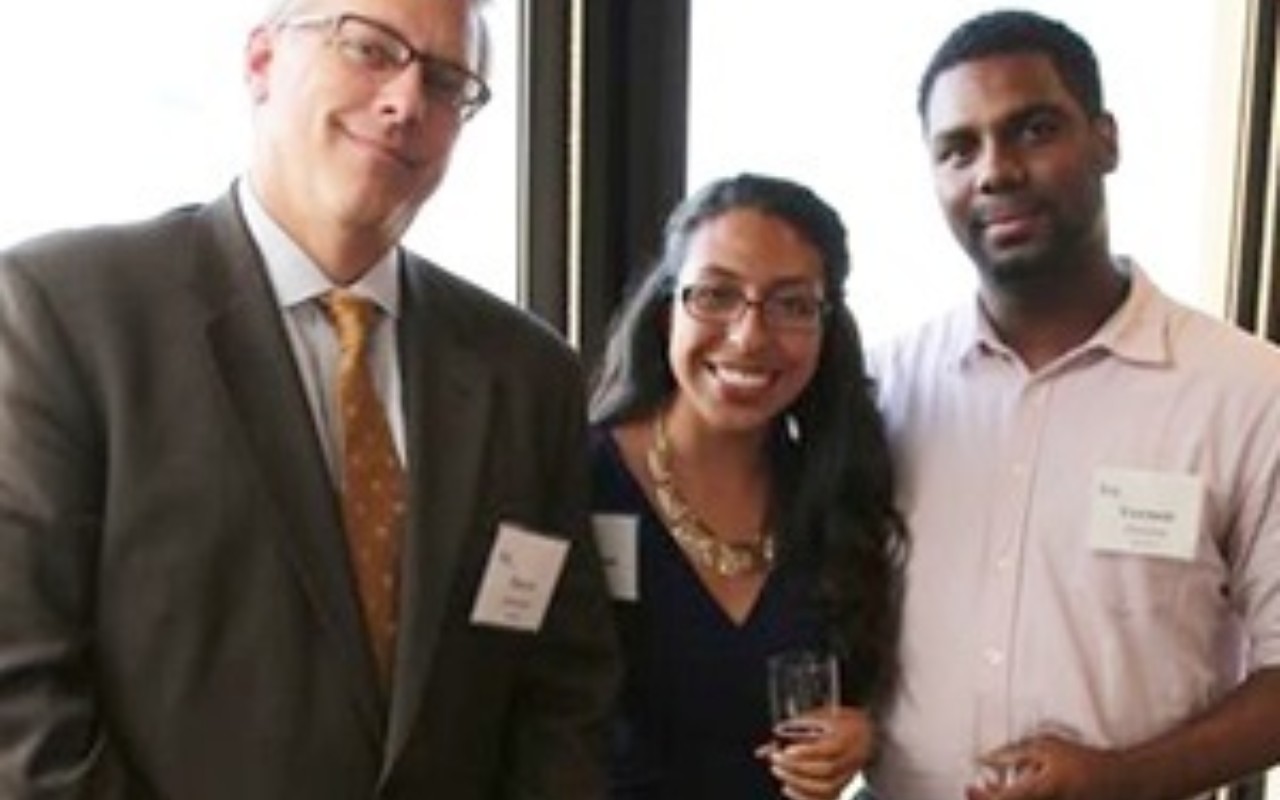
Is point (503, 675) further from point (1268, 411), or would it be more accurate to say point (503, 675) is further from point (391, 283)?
point (1268, 411)

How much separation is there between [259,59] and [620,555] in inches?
31.6

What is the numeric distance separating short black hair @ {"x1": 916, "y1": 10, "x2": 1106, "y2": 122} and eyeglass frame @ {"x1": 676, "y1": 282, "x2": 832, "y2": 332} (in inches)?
16.9

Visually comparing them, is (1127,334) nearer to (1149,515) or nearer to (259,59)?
(1149,515)

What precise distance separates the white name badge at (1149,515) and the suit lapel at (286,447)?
1021mm

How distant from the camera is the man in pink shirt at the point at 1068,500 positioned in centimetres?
198

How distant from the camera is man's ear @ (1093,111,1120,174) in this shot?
209 cm

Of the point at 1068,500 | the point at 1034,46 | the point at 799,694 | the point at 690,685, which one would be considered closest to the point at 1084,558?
the point at 1068,500

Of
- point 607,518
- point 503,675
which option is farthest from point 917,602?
point 503,675

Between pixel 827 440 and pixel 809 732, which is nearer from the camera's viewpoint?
pixel 809 732

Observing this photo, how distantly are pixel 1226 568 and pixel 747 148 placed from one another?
3.90ft

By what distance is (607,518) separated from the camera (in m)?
2.02

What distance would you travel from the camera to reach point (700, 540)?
2.04 metres

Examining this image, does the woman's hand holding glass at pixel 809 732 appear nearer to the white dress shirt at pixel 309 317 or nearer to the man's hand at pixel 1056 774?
the man's hand at pixel 1056 774

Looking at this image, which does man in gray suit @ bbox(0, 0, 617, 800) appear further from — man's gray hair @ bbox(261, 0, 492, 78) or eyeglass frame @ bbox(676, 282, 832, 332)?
eyeglass frame @ bbox(676, 282, 832, 332)
